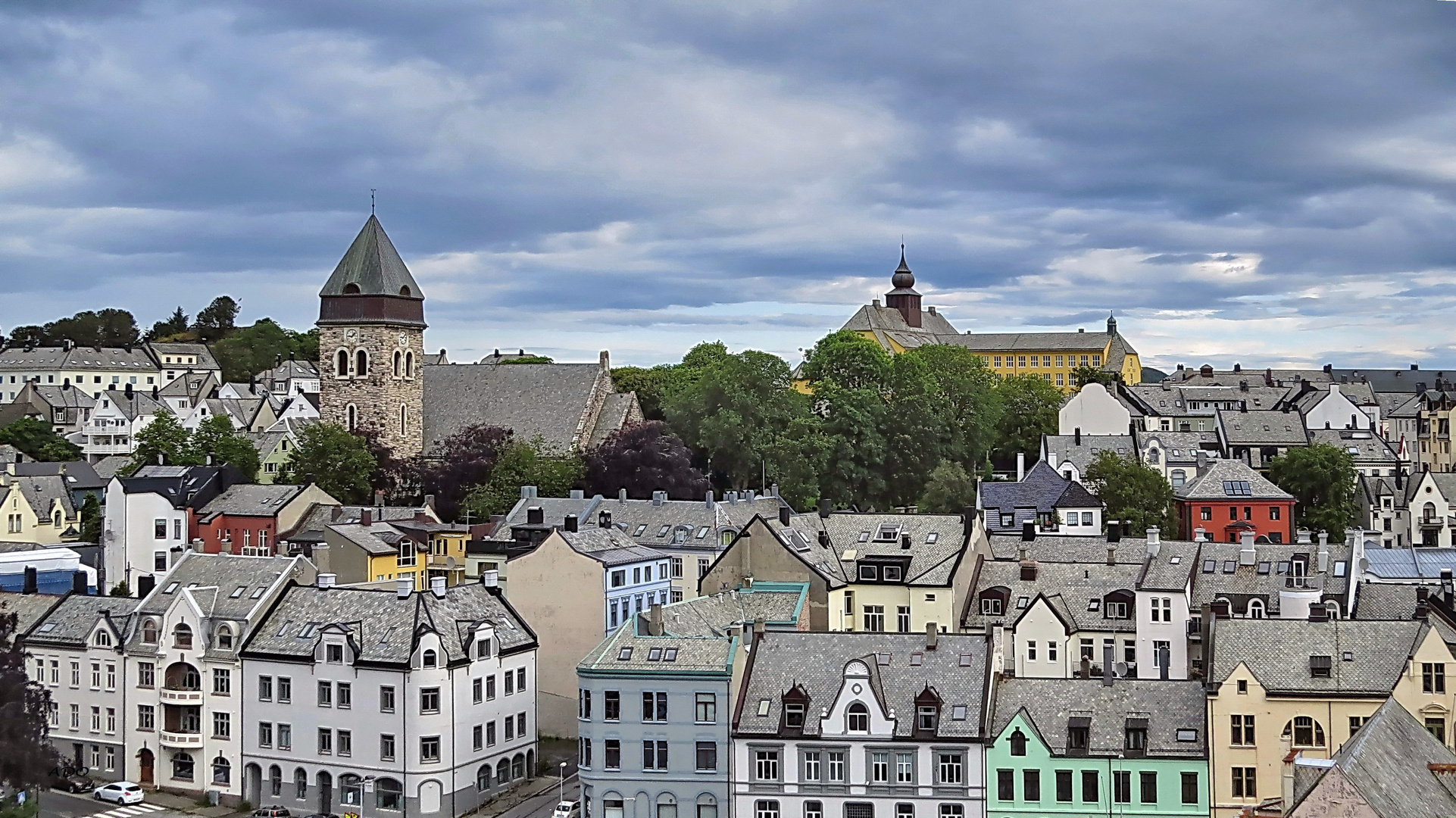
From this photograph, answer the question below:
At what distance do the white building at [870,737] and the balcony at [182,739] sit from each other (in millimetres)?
22012

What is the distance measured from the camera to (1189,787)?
4822 cm

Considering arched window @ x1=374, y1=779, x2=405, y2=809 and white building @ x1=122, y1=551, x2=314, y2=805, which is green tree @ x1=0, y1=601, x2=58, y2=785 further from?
arched window @ x1=374, y1=779, x2=405, y2=809

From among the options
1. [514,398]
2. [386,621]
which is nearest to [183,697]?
[386,621]

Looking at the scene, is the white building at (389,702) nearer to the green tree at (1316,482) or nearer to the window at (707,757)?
the window at (707,757)

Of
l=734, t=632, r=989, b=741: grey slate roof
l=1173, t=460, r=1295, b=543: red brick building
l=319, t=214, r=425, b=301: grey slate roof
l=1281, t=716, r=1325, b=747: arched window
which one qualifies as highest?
l=319, t=214, r=425, b=301: grey slate roof

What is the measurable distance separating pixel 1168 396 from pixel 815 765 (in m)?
96.9

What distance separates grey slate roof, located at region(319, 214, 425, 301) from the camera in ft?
356

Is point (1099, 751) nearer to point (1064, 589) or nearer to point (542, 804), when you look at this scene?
point (1064, 589)

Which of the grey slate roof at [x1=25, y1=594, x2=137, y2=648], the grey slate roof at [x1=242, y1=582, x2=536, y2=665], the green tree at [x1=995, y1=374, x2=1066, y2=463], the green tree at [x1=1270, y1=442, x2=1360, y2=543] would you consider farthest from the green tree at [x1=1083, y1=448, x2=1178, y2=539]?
the grey slate roof at [x1=25, y1=594, x2=137, y2=648]

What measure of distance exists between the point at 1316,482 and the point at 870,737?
6129 centimetres

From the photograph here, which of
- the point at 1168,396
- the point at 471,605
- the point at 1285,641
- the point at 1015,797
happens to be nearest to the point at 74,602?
the point at 471,605

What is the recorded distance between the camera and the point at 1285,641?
50594 mm

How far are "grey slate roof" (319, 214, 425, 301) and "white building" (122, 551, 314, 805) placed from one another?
47.5m

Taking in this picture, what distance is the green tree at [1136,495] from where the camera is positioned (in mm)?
92938
